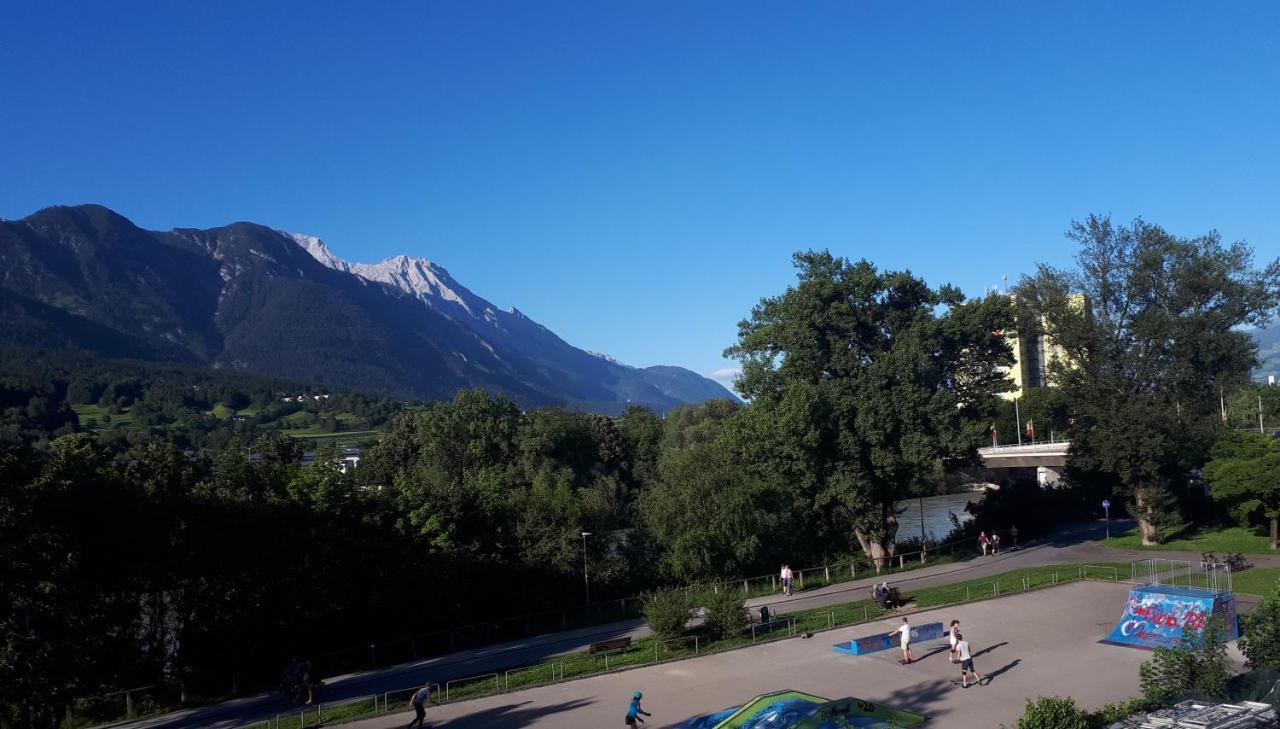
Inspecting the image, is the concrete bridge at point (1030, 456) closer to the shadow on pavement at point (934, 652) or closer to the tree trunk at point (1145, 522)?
the tree trunk at point (1145, 522)

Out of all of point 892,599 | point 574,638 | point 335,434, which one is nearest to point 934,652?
point 892,599

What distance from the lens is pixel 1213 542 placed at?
40.6 m

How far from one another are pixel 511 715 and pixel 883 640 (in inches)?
413

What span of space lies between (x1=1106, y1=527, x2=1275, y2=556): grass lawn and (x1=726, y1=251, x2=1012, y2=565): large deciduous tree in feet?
28.9

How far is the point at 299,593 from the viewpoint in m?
28.4

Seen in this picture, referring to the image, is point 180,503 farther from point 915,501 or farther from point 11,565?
point 915,501

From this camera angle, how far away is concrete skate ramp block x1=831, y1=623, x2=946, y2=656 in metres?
24.4

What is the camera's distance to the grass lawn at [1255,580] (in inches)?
1140

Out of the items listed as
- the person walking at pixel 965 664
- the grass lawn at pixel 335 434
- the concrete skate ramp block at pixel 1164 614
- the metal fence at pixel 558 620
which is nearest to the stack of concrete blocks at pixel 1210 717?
the person walking at pixel 965 664

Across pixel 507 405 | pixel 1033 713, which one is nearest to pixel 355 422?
pixel 507 405

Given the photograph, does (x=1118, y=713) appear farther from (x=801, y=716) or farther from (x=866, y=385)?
(x=866, y=385)

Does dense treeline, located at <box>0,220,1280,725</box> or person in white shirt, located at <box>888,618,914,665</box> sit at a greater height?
dense treeline, located at <box>0,220,1280,725</box>

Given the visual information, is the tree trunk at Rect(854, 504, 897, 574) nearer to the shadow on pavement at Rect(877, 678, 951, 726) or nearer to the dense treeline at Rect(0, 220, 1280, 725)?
the dense treeline at Rect(0, 220, 1280, 725)

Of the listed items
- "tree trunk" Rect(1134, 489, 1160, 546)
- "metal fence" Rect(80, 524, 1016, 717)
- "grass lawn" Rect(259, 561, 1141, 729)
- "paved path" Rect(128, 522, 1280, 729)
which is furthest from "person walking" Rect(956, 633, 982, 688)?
"tree trunk" Rect(1134, 489, 1160, 546)
